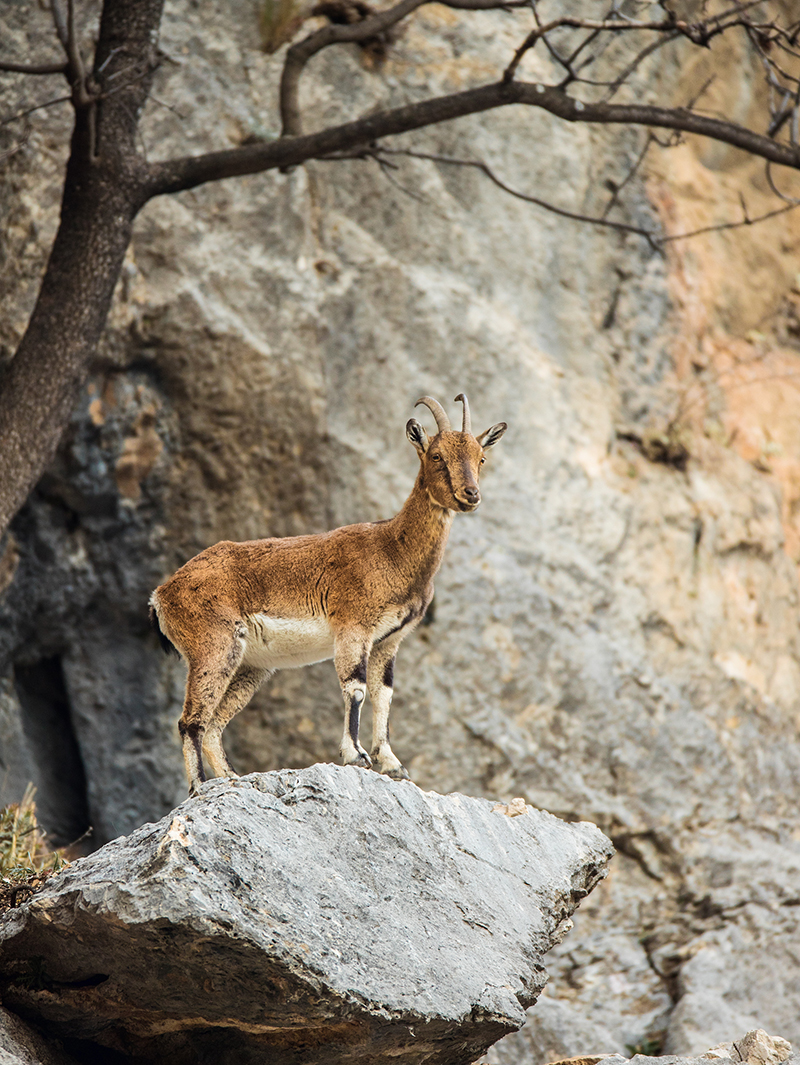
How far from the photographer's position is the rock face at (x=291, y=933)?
506 centimetres

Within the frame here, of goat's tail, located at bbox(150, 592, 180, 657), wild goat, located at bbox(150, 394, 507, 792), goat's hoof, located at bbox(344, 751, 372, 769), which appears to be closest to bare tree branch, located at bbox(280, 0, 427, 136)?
wild goat, located at bbox(150, 394, 507, 792)

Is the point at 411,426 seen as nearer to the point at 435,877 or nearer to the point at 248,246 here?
the point at 435,877

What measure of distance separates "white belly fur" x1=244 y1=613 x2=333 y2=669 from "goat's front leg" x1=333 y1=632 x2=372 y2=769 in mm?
199

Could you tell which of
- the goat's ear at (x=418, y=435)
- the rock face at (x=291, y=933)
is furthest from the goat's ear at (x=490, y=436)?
the rock face at (x=291, y=933)

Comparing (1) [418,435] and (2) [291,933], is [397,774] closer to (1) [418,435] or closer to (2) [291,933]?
(2) [291,933]

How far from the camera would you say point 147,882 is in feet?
16.3

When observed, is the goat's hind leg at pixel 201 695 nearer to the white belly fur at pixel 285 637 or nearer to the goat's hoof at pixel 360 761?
the white belly fur at pixel 285 637

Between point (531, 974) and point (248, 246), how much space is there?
8.11 m

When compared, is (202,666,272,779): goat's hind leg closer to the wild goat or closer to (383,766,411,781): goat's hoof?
the wild goat

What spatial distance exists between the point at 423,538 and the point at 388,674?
35.6 inches

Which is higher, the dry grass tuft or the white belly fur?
the white belly fur

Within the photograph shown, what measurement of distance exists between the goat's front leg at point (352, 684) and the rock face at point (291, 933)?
20.4 inches

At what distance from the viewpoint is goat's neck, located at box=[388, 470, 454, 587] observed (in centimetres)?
721

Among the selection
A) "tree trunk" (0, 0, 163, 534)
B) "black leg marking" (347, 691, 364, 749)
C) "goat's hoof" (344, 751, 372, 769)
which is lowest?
"goat's hoof" (344, 751, 372, 769)
